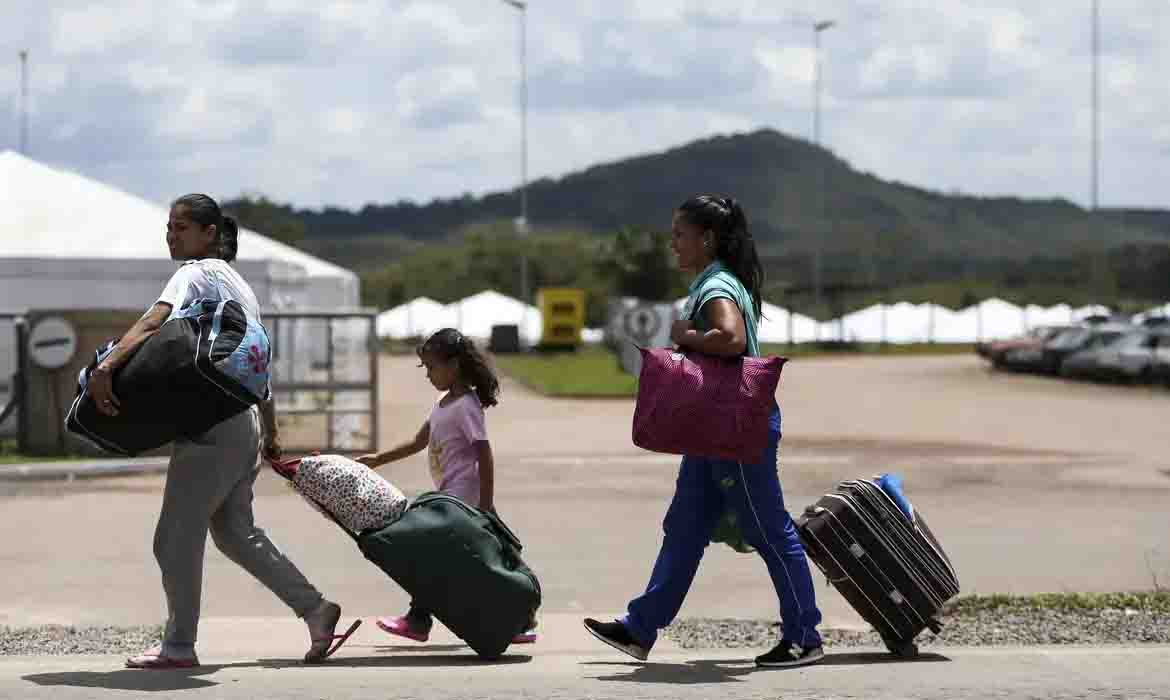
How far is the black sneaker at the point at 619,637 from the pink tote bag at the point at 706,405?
808mm

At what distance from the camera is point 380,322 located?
8944cm

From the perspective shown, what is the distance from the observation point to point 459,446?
806 cm

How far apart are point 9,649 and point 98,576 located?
9.03 ft

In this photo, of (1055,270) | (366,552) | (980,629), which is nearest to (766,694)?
(366,552)

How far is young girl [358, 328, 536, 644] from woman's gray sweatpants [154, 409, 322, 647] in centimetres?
67

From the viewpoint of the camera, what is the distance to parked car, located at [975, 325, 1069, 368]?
48.9 m

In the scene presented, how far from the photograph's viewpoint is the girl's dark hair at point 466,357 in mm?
8070

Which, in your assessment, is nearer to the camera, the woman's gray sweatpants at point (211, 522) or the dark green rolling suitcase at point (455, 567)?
the woman's gray sweatpants at point (211, 522)

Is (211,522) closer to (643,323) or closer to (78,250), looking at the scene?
(78,250)

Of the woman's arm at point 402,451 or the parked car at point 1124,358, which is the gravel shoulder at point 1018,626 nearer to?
the woman's arm at point 402,451

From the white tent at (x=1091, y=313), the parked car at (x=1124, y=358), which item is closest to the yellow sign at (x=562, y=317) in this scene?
the white tent at (x=1091, y=313)

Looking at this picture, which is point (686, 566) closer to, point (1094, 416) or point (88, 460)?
point (88, 460)

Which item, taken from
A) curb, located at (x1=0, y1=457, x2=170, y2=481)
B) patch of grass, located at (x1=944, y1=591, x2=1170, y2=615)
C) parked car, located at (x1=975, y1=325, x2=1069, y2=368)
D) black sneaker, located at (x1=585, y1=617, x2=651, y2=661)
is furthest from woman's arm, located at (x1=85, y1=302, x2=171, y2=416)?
parked car, located at (x1=975, y1=325, x2=1069, y2=368)

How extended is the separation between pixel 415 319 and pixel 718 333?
7689 centimetres
